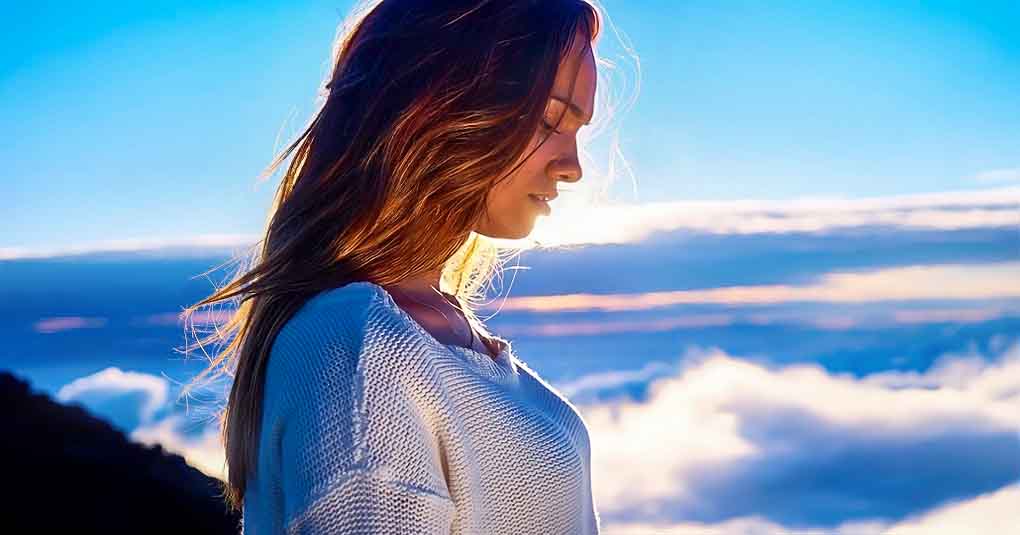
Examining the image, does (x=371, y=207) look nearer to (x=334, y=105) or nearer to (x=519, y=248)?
(x=334, y=105)

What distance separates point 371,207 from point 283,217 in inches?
5.2

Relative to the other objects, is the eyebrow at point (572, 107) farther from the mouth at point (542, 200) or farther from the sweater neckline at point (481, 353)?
the sweater neckline at point (481, 353)

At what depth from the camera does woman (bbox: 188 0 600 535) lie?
1021 millimetres

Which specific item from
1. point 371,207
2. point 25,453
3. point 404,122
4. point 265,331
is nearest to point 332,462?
point 265,331

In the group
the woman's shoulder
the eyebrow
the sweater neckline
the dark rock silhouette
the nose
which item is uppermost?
the dark rock silhouette

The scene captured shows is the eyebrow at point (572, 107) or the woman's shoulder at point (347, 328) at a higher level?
the eyebrow at point (572, 107)

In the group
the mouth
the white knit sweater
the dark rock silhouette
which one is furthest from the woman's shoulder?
the dark rock silhouette

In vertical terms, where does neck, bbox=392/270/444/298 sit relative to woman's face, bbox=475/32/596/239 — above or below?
below

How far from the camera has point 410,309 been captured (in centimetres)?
134

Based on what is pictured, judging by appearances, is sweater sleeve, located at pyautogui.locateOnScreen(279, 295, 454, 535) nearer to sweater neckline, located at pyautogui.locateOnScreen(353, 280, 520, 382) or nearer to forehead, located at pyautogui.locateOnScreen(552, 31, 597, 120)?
sweater neckline, located at pyautogui.locateOnScreen(353, 280, 520, 382)

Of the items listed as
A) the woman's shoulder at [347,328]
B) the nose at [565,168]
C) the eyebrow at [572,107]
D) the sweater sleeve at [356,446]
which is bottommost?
the sweater sleeve at [356,446]

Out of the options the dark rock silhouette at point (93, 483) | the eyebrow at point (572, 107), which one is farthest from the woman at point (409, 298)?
the dark rock silhouette at point (93, 483)

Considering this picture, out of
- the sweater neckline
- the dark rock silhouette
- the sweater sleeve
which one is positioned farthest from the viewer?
the dark rock silhouette

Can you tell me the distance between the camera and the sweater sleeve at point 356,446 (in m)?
0.99
